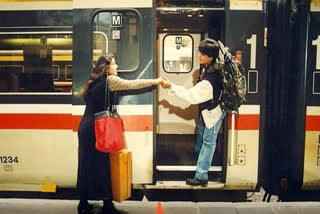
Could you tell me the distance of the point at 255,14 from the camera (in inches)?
201

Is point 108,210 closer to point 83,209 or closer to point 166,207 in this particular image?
point 83,209

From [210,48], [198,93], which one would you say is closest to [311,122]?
[198,93]

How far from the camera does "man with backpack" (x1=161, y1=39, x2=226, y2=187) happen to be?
199 inches

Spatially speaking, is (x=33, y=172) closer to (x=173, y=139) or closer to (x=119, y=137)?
(x=119, y=137)

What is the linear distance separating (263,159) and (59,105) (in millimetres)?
2808

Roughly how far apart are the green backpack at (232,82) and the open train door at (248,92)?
0.48 feet

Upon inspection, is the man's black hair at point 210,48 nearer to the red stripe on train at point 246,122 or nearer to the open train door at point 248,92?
the open train door at point 248,92

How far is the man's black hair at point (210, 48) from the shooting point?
5090mm

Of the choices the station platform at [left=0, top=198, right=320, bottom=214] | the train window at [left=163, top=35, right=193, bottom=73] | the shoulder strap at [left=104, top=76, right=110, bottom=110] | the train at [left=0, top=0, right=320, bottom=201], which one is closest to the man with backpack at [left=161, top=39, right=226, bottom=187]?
the train at [left=0, top=0, right=320, bottom=201]

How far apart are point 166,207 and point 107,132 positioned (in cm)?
126

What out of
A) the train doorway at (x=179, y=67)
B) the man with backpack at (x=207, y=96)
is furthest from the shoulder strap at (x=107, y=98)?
the train doorway at (x=179, y=67)

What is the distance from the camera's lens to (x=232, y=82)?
196 inches

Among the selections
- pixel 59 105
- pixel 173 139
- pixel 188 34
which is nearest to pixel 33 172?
pixel 59 105

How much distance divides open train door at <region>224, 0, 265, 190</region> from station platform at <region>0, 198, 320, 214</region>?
13.3 inches
